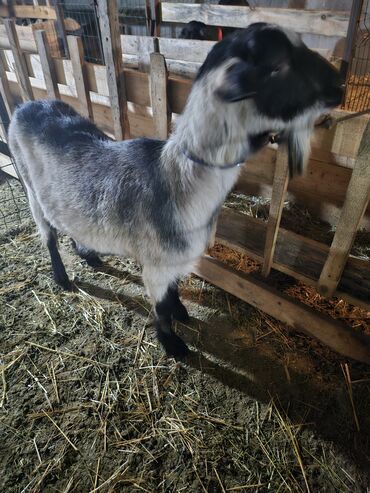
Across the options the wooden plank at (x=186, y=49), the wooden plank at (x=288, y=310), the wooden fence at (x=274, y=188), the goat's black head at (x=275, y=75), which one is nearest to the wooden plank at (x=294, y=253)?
the wooden fence at (x=274, y=188)

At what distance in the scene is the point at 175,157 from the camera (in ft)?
5.91

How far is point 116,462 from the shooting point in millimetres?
1834

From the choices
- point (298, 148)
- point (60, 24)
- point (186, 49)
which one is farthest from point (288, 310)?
point (60, 24)

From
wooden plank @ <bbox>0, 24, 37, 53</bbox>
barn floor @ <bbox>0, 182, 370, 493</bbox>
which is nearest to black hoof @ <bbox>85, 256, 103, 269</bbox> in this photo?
barn floor @ <bbox>0, 182, 370, 493</bbox>

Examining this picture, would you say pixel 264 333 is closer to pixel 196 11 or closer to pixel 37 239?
pixel 37 239

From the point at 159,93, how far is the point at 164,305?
1530 mm

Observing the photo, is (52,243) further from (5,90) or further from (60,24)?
(60,24)

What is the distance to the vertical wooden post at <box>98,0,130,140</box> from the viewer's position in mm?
Answer: 2477

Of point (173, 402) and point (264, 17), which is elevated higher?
point (264, 17)

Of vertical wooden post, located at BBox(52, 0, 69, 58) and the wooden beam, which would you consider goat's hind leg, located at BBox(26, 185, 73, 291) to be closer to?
the wooden beam

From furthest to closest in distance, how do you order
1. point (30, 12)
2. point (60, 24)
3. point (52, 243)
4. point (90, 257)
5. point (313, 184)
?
1. point (30, 12)
2. point (60, 24)
3. point (313, 184)
4. point (90, 257)
5. point (52, 243)

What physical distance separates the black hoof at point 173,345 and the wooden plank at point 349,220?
107 cm

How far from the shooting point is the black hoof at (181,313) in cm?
262

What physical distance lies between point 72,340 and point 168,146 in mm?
1671
